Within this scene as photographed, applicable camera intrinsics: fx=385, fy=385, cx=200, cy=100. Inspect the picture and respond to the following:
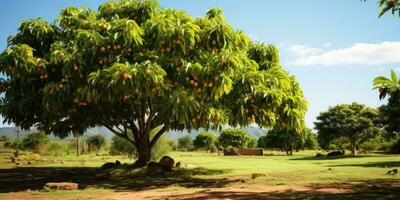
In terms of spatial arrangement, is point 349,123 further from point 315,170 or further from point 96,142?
point 96,142

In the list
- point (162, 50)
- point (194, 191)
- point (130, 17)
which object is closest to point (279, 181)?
point (194, 191)

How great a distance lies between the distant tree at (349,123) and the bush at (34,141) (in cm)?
5068

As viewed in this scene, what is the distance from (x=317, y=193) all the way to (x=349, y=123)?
171ft

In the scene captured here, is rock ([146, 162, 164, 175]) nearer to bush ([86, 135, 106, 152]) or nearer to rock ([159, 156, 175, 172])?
rock ([159, 156, 175, 172])

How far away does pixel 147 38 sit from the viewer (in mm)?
19656

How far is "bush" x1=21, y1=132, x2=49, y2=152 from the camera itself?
72.9 meters

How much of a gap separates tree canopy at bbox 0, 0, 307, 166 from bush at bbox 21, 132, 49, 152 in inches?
2162

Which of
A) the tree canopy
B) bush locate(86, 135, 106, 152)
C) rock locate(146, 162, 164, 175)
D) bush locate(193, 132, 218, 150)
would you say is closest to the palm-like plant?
the tree canopy

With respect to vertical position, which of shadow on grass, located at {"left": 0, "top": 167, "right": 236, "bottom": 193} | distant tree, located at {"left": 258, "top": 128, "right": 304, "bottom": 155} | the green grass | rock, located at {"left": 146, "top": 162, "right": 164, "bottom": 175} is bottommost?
shadow on grass, located at {"left": 0, "top": 167, "right": 236, "bottom": 193}

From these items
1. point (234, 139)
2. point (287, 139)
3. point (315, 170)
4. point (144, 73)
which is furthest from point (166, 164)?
point (234, 139)

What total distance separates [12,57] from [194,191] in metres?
10.9

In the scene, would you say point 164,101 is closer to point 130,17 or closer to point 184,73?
point 184,73

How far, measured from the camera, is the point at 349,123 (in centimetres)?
6194

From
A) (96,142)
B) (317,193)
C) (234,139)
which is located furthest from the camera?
(96,142)
